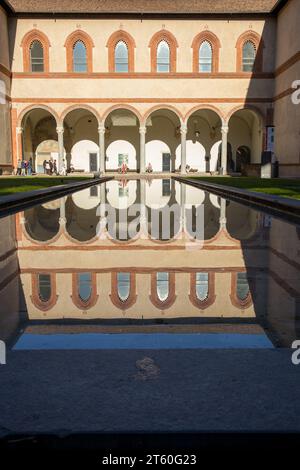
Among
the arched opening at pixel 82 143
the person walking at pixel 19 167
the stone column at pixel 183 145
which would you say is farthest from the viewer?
the arched opening at pixel 82 143

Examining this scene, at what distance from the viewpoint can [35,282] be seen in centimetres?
432

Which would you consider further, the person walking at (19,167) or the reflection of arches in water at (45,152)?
the reflection of arches in water at (45,152)

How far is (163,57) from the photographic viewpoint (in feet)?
107

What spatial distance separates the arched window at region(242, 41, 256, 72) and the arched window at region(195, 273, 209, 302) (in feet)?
102

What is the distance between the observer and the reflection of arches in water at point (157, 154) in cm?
3962

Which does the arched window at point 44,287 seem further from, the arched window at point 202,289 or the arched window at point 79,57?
the arched window at point 79,57

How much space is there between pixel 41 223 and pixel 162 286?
5088 mm

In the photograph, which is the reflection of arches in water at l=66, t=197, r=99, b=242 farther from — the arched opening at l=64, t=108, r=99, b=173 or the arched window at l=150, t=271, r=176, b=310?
the arched opening at l=64, t=108, r=99, b=173

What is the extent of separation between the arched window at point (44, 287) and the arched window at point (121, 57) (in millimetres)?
30553

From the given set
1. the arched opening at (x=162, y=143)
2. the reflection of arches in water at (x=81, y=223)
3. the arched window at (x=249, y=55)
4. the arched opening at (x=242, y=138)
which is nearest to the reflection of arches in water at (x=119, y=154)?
the arched opening at (x=162, y=143)

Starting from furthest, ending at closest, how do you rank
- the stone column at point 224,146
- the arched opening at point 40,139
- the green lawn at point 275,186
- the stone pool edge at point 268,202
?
the arched opening at point 40,139 → the stone column at point 224,146 → the green lawn at point 275,186 → the stone pool edge at point 268,202

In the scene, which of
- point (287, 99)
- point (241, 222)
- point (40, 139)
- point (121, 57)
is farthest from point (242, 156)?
point (241, 222)

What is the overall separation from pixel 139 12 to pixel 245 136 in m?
12.8
